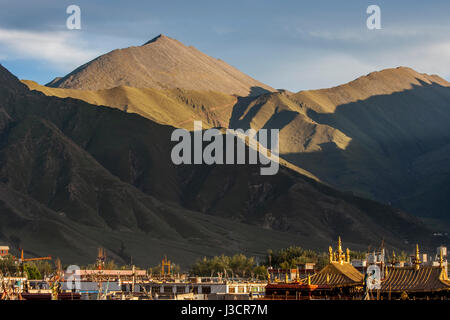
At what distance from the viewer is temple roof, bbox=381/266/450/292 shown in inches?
3204

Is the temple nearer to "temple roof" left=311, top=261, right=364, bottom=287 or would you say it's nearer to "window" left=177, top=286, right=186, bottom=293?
"temple roof" left=311, top=261, right=364, bottom=287

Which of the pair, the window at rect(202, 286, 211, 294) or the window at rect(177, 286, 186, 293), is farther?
the window at rect(177, 286, 186, 293)

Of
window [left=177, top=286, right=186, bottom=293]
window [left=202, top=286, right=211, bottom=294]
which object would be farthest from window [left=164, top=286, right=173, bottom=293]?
window [left=202, top=286, right=211, bottom=294]

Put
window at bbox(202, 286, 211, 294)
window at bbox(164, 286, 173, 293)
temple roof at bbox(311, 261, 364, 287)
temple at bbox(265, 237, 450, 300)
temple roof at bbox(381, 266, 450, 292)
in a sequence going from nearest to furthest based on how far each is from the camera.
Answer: temple at bbox(265, 237, 450, 300), temple roof at bbox(381, 266, 450, 292), temple roof at bbox(311, 261, 364, 287), window at bbox(202, 286, 211, 294), window at bbox(164, 286, 173, 293)

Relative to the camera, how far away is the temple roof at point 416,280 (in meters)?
81.4

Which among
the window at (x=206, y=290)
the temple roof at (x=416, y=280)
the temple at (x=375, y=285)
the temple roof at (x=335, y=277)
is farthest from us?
the window at (x=206, y=290)

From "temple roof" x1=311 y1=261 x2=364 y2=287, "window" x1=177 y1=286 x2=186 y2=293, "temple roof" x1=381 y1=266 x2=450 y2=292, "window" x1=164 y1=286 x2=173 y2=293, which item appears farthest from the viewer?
"window" x1=164 y1=286 x2=173 y2=293

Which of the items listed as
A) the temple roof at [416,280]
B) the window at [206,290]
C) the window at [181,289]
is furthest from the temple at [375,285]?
the window at [181,289]

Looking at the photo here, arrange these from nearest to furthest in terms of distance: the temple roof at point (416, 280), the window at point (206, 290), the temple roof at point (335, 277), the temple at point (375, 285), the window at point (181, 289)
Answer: the temple at point (375, 285) → the temple roof at point (416, 280) → the temple roof at point (335, 277) → the window at point (206, 290) → the window at point (181, 289)

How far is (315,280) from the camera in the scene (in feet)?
279

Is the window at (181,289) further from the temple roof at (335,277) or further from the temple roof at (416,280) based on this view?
the temple roof at (416,280)
